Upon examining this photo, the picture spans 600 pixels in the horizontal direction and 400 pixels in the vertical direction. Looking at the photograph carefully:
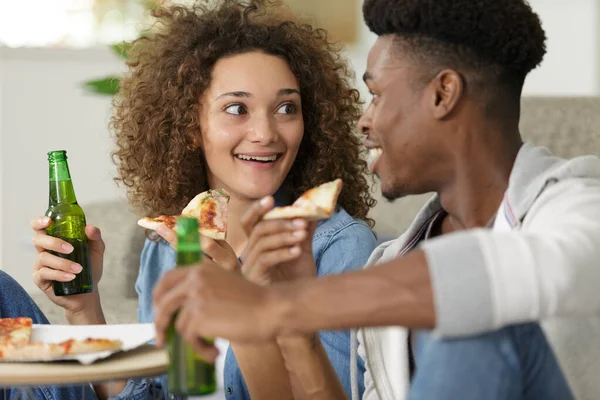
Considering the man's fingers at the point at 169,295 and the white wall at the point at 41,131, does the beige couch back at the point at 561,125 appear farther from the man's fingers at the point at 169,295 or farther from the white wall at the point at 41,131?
the man's fingers at the point at 169,295

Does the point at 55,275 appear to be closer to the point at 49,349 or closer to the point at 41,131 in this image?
the point at 49,349

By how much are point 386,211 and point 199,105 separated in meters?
1.10

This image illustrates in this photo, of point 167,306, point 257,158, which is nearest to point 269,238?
point 167,306

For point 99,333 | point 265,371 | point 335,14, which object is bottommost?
point 265,371

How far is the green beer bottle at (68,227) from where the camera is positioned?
2086 mm

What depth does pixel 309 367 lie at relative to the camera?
1835 millimetres

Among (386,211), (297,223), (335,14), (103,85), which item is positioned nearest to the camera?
(297,223)

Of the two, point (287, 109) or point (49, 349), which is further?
point (287, 109)

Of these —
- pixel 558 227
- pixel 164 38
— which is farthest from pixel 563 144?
pixel 558 227

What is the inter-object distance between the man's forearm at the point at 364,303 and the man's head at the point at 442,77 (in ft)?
1.55

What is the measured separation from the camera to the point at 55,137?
4.77 m

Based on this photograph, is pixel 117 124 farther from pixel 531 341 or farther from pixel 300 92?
pixel 531 341

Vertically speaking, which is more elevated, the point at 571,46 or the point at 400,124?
the point at 571,46

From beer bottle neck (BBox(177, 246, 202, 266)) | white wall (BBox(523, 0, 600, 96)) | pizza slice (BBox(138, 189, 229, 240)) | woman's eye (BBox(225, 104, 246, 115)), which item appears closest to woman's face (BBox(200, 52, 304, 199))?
woman's eye (BBox(225, 104, 246, 115))
